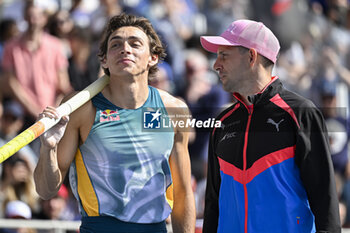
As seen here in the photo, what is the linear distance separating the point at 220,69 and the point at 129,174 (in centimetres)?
82

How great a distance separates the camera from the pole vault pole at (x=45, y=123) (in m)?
3.31

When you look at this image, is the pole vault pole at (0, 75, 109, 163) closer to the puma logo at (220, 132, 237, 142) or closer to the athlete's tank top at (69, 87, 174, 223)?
the athlete's tank top at (69, 87, 174, 223)

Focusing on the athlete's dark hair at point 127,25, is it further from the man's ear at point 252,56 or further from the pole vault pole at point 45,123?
the man's ear at point 252,56

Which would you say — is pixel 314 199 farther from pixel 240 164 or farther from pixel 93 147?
pixel 93 147

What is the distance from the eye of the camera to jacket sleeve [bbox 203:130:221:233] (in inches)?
148

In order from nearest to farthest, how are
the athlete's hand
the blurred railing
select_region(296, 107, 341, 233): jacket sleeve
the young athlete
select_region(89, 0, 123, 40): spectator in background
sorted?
select_region(296, 107, 341, 233): jacket sleeve, the athlete's hand, the young athlete, the blurred railing, select_region(89, 0, 123, 40): spectator in background

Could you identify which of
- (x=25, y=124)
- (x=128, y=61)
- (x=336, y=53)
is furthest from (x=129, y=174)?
(x=336, y=53)

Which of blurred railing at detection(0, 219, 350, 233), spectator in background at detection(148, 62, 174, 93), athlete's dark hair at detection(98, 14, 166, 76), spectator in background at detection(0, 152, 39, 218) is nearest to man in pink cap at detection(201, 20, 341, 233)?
athlete's dark hair at detection(98, 14, 166, 76)

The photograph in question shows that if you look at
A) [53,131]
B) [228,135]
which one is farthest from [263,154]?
[53,131]

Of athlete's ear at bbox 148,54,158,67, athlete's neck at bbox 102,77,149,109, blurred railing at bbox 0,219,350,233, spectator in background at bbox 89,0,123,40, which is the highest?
spectator in background at bbox 89,0,123,40

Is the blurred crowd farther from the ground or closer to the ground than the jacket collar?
farther from the ground

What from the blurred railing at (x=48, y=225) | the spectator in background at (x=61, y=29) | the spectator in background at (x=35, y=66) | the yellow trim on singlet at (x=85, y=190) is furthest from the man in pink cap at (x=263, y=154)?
the spectator in background at (x=61, y=29)

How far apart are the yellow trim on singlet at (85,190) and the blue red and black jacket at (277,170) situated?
742 millimetres

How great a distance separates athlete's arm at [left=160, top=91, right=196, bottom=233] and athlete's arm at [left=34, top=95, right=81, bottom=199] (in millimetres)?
626
